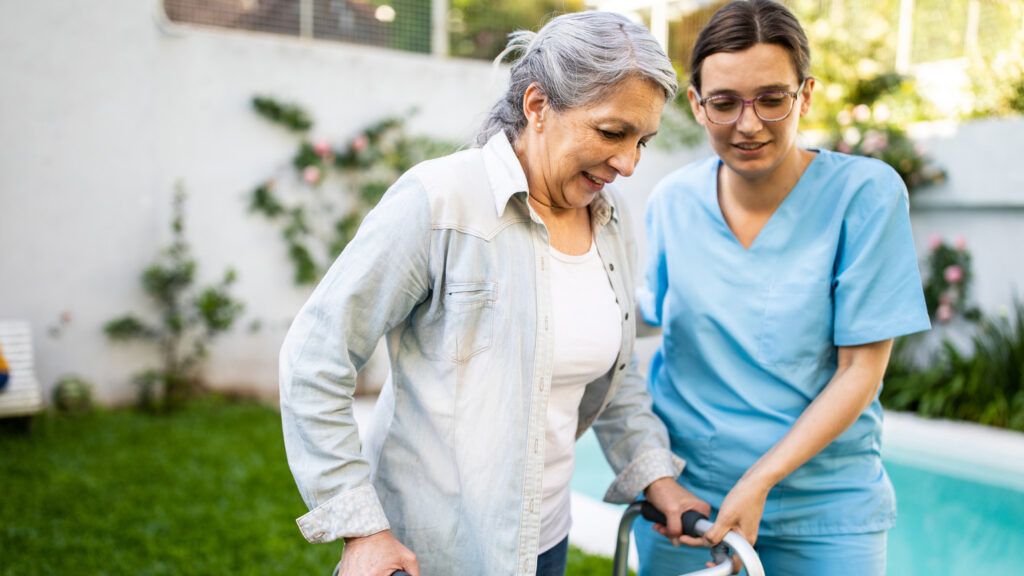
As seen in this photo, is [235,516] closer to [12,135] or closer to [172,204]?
[172,204]

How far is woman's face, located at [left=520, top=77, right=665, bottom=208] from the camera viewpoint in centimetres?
141

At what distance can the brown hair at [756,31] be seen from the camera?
5.28 ft

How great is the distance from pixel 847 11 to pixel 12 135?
7626mm

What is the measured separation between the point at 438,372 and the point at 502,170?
1.24 ft

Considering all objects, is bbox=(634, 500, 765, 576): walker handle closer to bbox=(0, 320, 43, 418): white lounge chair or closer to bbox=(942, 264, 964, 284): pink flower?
bbox=(0, 320, 43, 418): white lounge chair

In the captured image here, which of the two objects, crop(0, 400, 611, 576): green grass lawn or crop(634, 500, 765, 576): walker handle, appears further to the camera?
crop(0, 400, 611, 576): green grass lawn

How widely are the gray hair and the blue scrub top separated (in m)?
0.45

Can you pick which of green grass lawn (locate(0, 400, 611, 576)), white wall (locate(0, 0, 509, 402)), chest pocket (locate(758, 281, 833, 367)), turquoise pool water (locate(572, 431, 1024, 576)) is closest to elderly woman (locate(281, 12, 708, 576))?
chest pocket (locate(758, 281, 833, 367))

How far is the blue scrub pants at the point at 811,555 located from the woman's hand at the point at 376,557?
79cm

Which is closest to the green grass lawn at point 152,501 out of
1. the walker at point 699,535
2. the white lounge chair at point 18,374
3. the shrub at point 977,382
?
the white lounge chair at point 18,374

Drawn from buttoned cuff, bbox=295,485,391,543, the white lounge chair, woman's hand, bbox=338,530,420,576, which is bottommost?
the white lounge chair

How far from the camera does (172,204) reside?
19.7 feet

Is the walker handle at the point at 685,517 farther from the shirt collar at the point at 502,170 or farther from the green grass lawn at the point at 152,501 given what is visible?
the green grass lawn at the point at 152,501

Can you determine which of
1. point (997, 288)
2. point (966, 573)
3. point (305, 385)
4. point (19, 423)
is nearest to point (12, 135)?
point (19, 423)
